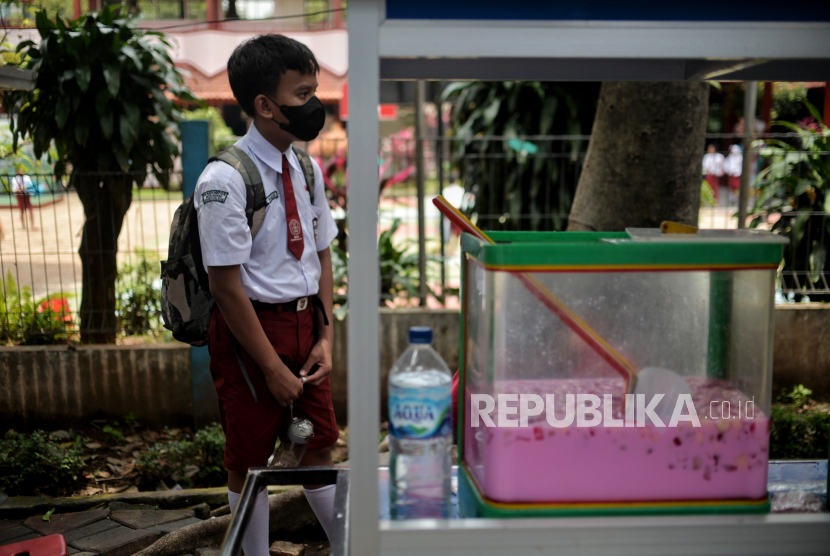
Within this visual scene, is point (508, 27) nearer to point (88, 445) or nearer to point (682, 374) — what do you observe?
point (682, 374)

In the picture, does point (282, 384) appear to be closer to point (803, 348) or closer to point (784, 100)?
point (803, 348)

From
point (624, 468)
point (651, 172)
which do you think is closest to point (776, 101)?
point (651, 172)

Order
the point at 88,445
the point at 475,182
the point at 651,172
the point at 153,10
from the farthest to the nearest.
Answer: the point at 153,10
the point at 475,182
the point at 88,445
the point at 651,172

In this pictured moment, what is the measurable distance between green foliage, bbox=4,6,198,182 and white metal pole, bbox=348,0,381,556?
136 inches

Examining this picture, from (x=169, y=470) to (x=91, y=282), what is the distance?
1.44 metres

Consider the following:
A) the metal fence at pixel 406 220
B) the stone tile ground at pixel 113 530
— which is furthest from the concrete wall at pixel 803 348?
the stone tile ground at pixel 113 530

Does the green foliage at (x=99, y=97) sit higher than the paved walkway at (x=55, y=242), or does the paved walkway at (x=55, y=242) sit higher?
the green foliage at (x=99, y=97)

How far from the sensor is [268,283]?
2.12 meters

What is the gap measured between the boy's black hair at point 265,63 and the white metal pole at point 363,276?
109 centimetres

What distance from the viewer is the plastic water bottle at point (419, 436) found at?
3.97 feet

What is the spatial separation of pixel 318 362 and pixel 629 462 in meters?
1.22

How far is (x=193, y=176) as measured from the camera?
4.38 metres

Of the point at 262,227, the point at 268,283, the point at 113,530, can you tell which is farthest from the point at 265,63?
the point at 113,530

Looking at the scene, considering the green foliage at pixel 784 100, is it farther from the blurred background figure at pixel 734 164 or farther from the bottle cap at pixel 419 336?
the bottle cap at pixel 419 336
